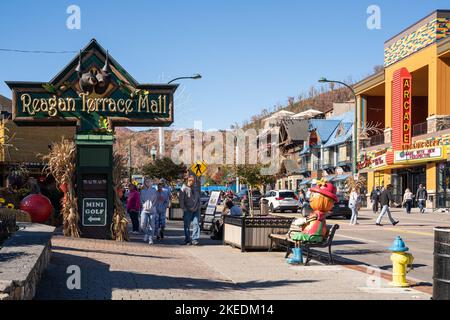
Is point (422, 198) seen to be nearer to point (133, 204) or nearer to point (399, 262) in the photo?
point (133, 204)

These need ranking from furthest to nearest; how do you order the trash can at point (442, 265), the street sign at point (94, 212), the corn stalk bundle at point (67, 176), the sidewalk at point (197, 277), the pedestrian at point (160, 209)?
the pedestrian at point (160, 209) < the street sign at point (94, 212) < the corn stalk bundle at point (67, 176) < the sidewalk at point (197, 277) < the trash can at point (442, 265)

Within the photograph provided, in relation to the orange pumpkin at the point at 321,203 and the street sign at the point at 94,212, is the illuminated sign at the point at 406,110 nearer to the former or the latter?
the street sign at the point at 94,212

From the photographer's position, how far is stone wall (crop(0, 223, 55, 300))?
603 cm

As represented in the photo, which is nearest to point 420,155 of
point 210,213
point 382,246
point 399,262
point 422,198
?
point 422,198

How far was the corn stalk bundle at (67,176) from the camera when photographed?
16.6 m

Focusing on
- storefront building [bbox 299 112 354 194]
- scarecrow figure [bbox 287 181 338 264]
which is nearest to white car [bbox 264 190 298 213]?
storefront building [bbox 299 112 354 194]

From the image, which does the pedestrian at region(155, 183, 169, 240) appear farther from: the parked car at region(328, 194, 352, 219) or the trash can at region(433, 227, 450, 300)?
the parked car at region(328, 194, 352, 219)

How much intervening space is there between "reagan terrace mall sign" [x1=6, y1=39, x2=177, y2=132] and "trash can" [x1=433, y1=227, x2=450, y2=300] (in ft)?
37.3

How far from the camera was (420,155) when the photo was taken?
42031 millimetres

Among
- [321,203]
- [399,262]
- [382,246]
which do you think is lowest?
[382,246]

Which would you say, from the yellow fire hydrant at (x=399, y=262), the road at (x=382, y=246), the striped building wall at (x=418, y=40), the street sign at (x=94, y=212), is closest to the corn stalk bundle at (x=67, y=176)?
the street sign at (x=94, y=212)

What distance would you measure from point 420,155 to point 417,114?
517 inches

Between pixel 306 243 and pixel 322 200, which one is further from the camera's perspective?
pixel 322 200

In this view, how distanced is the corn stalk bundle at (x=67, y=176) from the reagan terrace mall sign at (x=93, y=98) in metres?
0.71
